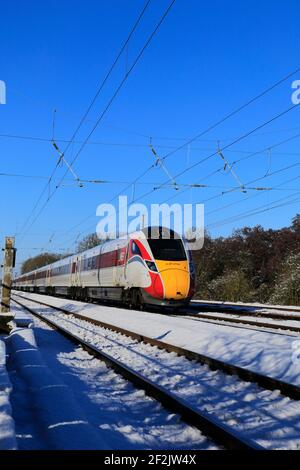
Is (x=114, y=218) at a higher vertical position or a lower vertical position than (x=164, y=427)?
higher

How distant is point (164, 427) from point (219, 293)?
2874 cm

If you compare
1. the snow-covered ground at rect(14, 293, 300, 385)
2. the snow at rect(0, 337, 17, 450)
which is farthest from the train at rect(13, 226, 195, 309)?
the snow at rect(0, 337, 17, 450)

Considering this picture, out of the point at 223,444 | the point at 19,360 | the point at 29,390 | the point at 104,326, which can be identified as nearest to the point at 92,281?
the point at 104,326

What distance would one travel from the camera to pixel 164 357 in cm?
956

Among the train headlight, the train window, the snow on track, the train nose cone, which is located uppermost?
the train window

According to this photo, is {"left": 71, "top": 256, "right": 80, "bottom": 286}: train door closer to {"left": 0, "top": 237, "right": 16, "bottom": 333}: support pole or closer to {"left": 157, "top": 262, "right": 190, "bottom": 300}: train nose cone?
{"left": 157, "top": 262, "right": 190, "bottom": 300}: train nose cone

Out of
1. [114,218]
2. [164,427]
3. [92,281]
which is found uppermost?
[114,218]

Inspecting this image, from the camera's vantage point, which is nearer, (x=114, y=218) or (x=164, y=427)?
(x=164, y=427)

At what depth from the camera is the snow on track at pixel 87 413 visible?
14.8ft

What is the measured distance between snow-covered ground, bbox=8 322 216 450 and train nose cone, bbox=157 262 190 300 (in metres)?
9.67

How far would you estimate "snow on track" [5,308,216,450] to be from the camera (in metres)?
4.50

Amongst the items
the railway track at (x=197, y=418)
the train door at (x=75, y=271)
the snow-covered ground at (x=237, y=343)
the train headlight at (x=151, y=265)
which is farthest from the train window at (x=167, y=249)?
the train door at (x=75, y=271)

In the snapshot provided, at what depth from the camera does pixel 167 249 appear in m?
19.1
